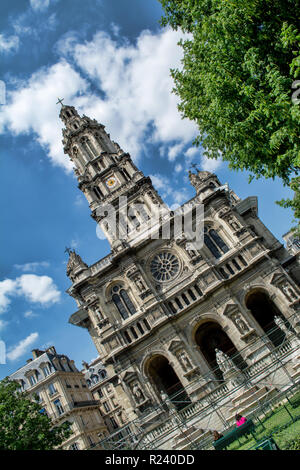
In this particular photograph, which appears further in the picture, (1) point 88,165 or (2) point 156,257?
(1) point 88,165

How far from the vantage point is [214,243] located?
34.2 m

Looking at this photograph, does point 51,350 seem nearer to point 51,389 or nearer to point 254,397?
point 51,389

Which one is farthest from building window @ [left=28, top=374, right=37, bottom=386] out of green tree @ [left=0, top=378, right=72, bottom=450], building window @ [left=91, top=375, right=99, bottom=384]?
green tree @ [left=0, top=378, right=72, bottom=450]

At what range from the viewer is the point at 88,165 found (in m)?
43.9

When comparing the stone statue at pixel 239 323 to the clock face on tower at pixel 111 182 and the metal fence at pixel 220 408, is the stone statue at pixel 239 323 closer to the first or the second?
the metal fence at pixel 220 408

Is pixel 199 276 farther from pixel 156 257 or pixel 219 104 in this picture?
pixel 219 104

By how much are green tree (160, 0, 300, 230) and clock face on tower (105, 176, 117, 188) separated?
27.5m

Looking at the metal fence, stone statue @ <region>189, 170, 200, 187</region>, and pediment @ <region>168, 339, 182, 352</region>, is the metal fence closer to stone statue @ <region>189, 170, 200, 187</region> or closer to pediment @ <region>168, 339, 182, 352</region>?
pediment @ <region>168, 339, 182, 352</region>

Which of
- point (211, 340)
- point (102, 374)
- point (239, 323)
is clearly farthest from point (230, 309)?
point (102, 374)

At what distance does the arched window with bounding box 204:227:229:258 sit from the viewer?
33875 mm

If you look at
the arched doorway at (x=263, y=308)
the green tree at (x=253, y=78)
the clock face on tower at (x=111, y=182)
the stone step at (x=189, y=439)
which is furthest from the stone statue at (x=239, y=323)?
the clock face on tower at (x=111, y=182)

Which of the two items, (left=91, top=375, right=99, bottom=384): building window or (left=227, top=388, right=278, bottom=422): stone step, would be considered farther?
(left=91, top=375, right=99, bottom=384): building window

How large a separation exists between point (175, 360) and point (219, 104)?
23450 mm
